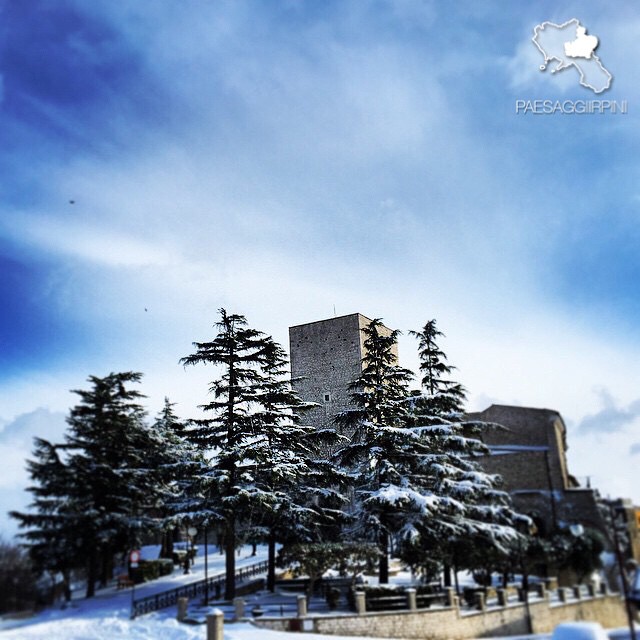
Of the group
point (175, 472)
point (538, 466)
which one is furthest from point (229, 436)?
point (538, 466)

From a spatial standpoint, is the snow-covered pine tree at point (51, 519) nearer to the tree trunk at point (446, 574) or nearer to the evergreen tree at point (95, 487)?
the evergreen tree at point (95, 487)

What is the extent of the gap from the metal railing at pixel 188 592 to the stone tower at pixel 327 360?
12.0 m

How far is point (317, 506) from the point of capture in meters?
25.6

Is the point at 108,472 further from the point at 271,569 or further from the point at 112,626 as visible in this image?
the point at 271,569

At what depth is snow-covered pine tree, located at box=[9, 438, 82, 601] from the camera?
16391 mm

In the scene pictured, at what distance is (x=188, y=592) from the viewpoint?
2366 cm

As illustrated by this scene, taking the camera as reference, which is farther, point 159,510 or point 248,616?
point 159,510

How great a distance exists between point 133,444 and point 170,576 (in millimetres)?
7530

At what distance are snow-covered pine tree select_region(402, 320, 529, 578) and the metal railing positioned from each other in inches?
303

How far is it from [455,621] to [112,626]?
1067 cm

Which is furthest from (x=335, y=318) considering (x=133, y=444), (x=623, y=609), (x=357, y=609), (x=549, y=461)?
(x=623, y=609)

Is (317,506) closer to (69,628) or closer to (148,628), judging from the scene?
(148,628)

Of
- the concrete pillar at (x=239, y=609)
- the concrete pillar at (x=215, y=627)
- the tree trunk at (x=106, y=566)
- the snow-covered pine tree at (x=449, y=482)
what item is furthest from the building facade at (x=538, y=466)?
the tree trunk at (x=106, y=566)

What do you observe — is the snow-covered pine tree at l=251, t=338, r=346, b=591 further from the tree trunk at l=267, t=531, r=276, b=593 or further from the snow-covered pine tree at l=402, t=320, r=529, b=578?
the snow-covered pine tree at l=402, t=320, r=529, b=578
